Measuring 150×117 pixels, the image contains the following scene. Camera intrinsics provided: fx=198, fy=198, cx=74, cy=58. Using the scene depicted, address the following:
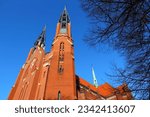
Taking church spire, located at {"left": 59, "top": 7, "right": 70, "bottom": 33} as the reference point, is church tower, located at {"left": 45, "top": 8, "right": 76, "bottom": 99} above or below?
below

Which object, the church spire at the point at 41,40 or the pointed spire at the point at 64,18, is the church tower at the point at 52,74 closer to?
the pointed spire at the point at 64,18

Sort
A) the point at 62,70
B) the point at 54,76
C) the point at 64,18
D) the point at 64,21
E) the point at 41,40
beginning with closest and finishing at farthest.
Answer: the point at 54,76
the point at 62,70
the point at 64,21
the point at 64,18
the point at 41,40

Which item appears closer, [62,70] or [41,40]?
[62,70]

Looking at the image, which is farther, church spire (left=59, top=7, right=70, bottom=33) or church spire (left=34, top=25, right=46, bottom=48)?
church spire (left=34, top=25, right=46, bottom=48)

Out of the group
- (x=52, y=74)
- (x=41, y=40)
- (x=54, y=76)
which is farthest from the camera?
(x=41, y=40)

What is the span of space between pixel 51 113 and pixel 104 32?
243 centimetres

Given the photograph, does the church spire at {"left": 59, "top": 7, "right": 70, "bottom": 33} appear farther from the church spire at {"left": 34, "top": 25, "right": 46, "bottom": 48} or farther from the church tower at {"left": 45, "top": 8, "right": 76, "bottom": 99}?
the church spire at {"left": 34, "top": 25, "right": 46, "bottom": 48}

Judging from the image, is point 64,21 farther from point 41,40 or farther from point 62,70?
point 62,70

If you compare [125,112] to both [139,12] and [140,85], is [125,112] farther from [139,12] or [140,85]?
[139,12]

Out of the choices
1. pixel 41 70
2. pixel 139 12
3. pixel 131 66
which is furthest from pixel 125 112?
pixel 41 70

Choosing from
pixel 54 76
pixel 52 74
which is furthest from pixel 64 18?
pixel 54 76

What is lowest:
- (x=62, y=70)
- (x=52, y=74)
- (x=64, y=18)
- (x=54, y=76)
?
(x=54, y=76)

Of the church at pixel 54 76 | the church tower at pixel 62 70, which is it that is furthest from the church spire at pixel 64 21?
the church tower at pixel 62 70

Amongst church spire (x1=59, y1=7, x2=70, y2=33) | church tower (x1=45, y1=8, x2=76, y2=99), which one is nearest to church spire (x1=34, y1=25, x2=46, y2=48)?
church spire (x1=59, y1=7, x2=70, y2=33)
